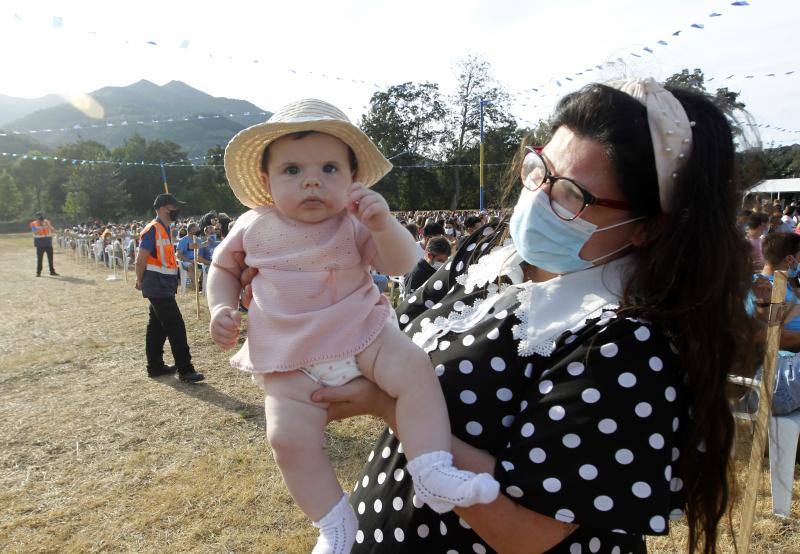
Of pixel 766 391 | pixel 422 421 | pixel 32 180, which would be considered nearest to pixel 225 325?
pixel 422 421

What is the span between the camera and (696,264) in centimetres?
113

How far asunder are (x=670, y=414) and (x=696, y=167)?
1.81ft

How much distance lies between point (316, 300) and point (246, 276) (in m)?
0.29

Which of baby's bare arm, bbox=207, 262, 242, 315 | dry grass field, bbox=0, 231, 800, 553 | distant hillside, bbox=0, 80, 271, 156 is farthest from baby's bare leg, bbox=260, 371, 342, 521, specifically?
distant hillside, bbox=0, 80, 271, 156

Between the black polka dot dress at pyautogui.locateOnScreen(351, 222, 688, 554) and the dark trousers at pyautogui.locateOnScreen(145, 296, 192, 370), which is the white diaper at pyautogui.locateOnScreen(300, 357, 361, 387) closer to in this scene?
the black polka dot dress at pyautogui.locateOnScreen(351, 222, 688, 554)

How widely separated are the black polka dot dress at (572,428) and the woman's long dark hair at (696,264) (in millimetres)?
55

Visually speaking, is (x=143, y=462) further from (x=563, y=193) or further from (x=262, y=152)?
(x=563, y=193)

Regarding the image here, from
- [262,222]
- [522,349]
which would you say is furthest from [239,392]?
[522,349]

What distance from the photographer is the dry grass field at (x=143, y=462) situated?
3.42 metres

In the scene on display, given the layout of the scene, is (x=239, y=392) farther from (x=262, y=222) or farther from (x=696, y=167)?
(x=696, y=167)

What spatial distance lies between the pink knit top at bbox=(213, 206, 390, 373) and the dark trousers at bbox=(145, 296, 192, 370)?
5.16 m

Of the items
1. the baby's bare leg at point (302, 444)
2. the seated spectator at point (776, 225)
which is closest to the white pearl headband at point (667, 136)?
the baby's bare leg at point (302, 444)

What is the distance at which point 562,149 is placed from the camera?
1331 mm

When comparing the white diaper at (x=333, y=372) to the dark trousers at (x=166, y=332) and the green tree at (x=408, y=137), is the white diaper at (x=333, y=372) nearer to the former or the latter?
the dark trousers at (x=166, y=332)
